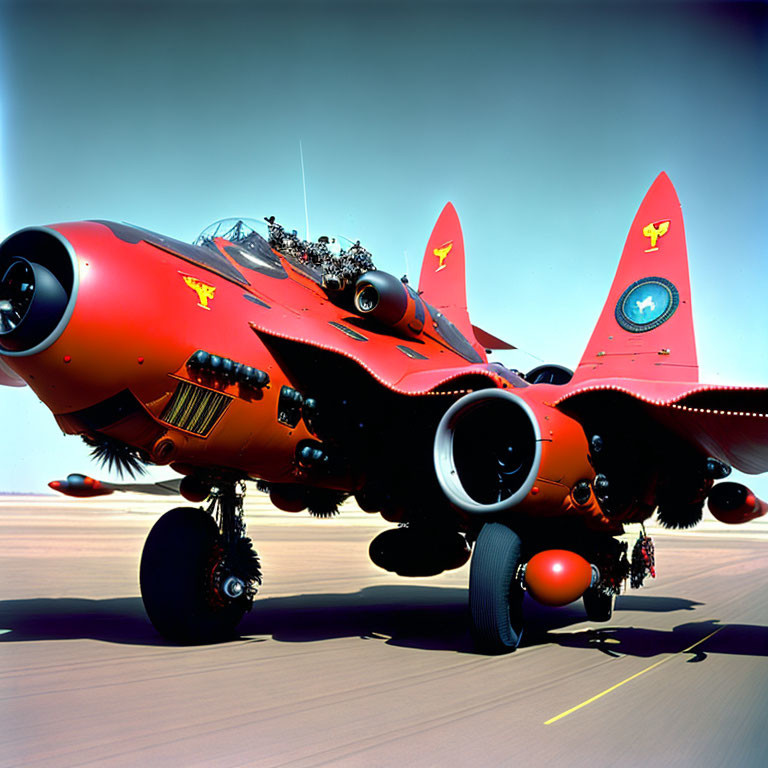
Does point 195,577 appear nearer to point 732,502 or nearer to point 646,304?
point 646,304

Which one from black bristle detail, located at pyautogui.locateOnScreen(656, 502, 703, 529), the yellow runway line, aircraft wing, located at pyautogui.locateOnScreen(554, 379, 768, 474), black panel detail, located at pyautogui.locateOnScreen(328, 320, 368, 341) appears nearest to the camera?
the yellow runway line

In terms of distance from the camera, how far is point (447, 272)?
15.7 m

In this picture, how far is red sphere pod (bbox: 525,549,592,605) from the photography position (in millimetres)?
8531

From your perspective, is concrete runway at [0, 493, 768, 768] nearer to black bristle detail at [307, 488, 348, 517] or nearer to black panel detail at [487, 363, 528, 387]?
black bristle detail at [307, 488, 348, 517]

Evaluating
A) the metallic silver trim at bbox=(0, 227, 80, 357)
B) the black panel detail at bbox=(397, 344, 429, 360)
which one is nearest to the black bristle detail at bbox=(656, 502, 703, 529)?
the black panel detail at bbox=(397, 344, 429, 360)

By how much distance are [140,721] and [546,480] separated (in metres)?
5.01

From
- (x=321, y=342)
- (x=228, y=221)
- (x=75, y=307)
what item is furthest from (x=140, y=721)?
(x=228, y=221)

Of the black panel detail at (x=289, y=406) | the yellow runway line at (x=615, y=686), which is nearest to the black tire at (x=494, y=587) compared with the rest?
the yellow runway line at (x=615, y=686)

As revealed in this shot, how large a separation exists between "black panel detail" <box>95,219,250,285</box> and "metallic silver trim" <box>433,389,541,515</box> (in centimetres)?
316

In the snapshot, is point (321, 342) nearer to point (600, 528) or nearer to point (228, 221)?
point (228, 221)

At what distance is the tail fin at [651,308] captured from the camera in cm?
1170

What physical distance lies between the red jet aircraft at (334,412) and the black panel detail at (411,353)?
0.03 meters

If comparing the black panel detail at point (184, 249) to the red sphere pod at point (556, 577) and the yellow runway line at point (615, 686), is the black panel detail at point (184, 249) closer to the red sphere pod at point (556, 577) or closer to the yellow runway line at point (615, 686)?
the red sphere pod at point (556, 577)

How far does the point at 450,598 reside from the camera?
16.0 meters
